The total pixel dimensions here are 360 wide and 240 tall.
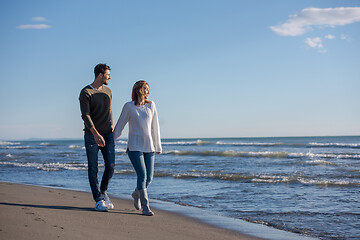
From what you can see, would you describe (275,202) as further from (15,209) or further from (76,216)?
(15,209)

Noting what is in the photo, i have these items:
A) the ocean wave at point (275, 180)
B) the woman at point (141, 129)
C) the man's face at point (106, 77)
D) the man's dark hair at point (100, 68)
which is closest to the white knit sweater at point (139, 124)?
the woman at point (141, 129)

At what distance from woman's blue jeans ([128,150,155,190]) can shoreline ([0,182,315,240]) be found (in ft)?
1.48

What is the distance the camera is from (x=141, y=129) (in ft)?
15.2

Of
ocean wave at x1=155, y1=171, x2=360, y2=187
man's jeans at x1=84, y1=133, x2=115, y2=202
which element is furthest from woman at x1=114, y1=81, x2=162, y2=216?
ocean wave at x1=155, y1=171, x2=360, y2=187

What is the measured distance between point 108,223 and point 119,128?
1187 mm

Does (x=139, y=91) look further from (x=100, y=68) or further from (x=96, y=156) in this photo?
(x=96, y=156)

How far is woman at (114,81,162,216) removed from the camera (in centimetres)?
462

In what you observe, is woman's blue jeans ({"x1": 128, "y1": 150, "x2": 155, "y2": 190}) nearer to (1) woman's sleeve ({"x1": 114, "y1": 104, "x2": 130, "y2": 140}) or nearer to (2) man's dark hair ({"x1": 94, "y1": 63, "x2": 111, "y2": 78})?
(1) woman's sleeve ({"x1": 114, "y1": 104, "x2": 130, "y2": 140})

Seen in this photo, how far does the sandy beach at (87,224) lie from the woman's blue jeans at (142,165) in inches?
17.6

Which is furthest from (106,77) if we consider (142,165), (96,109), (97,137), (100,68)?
(142,165)

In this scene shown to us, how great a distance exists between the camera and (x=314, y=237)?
428cm

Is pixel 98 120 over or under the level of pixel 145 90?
under

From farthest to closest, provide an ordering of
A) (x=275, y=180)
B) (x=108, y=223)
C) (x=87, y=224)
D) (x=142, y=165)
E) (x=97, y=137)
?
1. (x=275, y=180)
2. (x=142, y=165)
3. (x=97, y=137)
4. (x=108, y=223)
5. (x=87, y=224)

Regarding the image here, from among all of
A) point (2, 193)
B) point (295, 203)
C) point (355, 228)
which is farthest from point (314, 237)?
point (2, 193)
